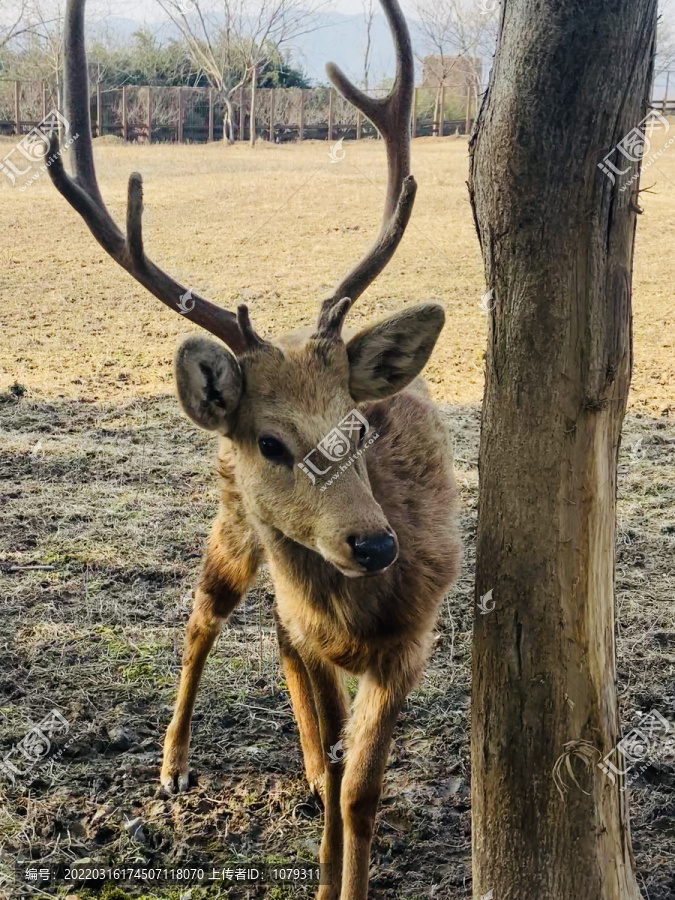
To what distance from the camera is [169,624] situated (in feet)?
17.4

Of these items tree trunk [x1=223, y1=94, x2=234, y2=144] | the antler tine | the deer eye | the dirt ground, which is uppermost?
tree trunk [x1=223, y1=94, x2=234, y2=144]

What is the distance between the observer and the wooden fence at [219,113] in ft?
107

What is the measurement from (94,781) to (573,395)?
265 cm

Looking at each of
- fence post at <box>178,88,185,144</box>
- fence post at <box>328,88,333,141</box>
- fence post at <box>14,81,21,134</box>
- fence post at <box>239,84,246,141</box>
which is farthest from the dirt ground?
fence post at <box>178,88,185,144</box>

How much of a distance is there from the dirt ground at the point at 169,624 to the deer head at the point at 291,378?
4.32ft

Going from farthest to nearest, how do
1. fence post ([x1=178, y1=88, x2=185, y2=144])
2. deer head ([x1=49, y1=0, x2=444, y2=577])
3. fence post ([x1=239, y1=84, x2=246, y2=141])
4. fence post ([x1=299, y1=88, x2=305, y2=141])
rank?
fence post ([x1=178, y1=88, x2=185, y2=144]), fence post ([x1=239, y1=84, x2=246, y2=141]), fence post ([x1=299, y1=88, x2=305, y2=141]), deer head ([x1=49, y1=0, x2=444, y2=577])

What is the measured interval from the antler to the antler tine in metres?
0.42

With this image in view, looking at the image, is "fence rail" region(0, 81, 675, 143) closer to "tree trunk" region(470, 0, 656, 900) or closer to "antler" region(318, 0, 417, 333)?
"antler" region(318, 0, 417, 333)

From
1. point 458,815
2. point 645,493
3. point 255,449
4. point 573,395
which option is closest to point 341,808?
point 458,815

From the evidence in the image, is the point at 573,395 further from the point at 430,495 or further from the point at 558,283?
the point at 430,495

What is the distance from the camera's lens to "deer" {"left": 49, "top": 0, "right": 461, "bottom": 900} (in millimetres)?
3277

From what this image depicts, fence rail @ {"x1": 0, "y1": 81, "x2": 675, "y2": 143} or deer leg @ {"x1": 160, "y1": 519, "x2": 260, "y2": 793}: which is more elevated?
fence rail @ {"x1": 0, "y1": 81, "x2": 675, "y2": 143}

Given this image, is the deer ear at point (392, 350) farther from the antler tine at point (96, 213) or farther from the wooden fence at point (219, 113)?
the wooden fence at point (219, 113)

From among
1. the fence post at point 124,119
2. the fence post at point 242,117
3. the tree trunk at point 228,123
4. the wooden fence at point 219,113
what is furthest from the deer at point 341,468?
the fence post at point 242,117
